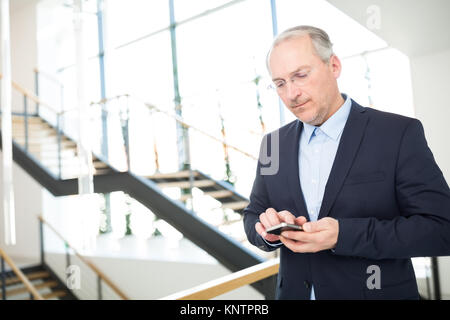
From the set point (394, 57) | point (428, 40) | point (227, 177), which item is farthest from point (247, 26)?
point (428, 40)

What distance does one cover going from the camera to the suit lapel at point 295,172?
2.99 ft

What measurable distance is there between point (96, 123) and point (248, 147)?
2226 mm

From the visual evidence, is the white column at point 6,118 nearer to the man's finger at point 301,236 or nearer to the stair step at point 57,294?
the man's finger at point 301,236

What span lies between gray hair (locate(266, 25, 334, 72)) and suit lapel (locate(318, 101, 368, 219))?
0.19 metres

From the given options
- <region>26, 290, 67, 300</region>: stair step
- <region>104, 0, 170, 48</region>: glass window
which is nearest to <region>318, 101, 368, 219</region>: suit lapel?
A: <region>104, 0, 170, 48</region>: glass window

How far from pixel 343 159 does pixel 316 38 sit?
1.04 feet

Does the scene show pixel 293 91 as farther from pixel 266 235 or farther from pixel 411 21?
pixel 411 21

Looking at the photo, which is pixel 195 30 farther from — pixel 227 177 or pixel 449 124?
pixel 449 124

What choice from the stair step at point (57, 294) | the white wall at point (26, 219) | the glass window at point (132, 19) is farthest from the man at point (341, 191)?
the white wall at point (26, 219)

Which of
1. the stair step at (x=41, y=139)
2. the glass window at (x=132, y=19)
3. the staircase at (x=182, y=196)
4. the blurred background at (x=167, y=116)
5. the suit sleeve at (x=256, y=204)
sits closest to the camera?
the suit sleeve at (x=256, y=204)

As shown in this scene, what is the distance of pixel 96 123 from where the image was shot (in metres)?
4.91

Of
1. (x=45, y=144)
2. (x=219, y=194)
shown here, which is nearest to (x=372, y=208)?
(x=219, y=194)

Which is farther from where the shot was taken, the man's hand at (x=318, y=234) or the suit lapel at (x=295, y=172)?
the suit lapel at (x=295, y=172)

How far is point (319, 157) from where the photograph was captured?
957 millimetres
